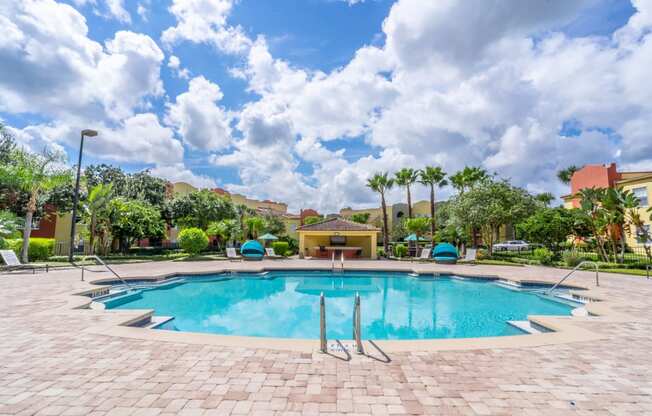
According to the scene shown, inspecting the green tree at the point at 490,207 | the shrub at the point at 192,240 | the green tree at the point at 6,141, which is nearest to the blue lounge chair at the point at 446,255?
the green tree at the point at 490,207

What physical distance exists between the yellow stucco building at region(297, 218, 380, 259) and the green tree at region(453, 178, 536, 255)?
725cm

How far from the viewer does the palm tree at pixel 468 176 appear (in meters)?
→ 31.8

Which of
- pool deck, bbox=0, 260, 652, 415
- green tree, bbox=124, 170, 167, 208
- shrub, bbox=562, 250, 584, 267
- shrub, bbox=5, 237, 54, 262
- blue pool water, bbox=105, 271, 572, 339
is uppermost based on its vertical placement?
green tree, bbox=124, 170, 167, 208

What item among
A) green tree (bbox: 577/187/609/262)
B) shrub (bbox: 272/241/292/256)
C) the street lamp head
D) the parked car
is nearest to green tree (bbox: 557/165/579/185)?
the parked car

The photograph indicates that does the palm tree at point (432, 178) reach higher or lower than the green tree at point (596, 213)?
higher

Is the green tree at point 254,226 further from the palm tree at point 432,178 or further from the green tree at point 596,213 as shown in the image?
the green tree at point 596,213

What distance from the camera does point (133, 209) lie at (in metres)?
24.5

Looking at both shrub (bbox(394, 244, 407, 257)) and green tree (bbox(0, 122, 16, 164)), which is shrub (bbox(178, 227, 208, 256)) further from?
shrub (bbox(394, 244, 407, 257))

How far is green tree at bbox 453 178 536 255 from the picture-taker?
2502 cm

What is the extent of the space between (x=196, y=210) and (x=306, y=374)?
3026cm

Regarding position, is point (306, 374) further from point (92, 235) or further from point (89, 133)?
point (92, 235)

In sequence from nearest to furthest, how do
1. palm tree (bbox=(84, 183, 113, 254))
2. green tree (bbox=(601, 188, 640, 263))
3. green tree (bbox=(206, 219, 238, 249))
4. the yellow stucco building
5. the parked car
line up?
1. green tree (bbox=(601, 188, 640, 263))
2. palm tree (bbox=(84, 183, 113, 254))
3. the yellow stucco building
4. green tree (bbox=(206, 219, 238, 249))
5. the parked car

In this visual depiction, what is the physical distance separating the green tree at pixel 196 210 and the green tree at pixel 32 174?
510 inches

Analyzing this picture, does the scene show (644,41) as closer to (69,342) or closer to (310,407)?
(310,407)
